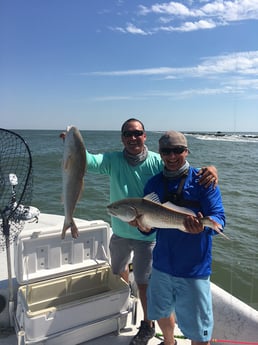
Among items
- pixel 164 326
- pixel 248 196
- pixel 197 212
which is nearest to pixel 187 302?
pixel 164 326

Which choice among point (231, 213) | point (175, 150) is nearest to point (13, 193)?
point (175, 150)

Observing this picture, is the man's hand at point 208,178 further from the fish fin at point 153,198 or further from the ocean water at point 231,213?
the ocean water at point 231,213

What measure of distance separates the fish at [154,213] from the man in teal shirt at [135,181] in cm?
69

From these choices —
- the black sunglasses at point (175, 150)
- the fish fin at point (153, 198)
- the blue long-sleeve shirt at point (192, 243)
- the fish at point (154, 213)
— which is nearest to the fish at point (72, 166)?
the fish at point (154, 213)

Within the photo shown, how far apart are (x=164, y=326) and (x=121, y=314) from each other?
2.06 feet

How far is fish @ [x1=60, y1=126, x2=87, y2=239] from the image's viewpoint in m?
2.82

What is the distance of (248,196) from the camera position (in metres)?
16.0

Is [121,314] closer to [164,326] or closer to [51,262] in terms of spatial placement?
[164,326]

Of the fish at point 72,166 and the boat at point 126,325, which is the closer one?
the fish at point 72,166

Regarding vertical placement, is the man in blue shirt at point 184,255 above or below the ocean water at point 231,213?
above

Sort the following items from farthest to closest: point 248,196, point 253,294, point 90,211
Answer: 1. point 248,196
2. point 90,211
3. point 253,294

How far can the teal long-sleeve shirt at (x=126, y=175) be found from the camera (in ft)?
11.9

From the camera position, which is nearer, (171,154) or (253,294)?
(171,154)

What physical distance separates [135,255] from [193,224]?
1258mm
